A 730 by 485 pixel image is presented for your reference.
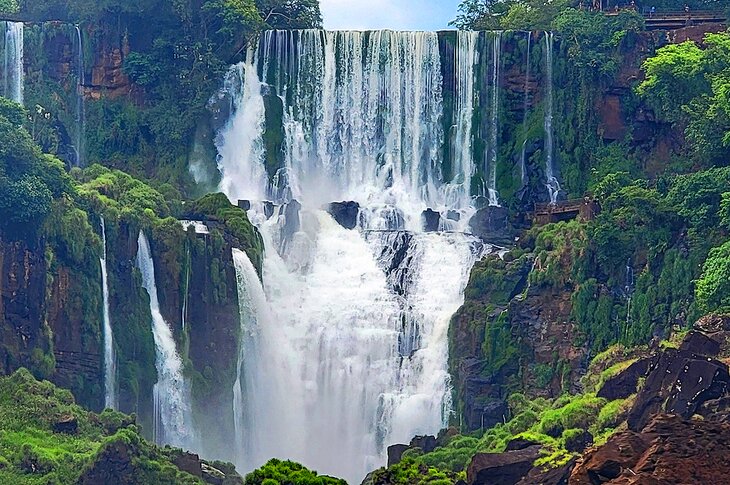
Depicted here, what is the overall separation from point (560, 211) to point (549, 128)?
5277 millimetres

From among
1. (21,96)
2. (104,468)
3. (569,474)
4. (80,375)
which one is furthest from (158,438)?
(569,474)

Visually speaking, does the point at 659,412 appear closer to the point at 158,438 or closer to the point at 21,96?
the point at 158,438

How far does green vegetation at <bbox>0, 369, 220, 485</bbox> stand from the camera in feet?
190

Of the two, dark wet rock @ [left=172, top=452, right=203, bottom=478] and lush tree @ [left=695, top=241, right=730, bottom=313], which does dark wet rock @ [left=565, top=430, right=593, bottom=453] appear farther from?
dark wet rock @ [left=172, top=452, right=203, bottom=478]

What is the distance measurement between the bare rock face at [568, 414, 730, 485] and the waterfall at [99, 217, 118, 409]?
73.6 feet

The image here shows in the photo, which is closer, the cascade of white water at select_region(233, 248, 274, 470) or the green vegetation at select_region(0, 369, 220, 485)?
the green vegetation at select_region(0, 369, 220, 485)

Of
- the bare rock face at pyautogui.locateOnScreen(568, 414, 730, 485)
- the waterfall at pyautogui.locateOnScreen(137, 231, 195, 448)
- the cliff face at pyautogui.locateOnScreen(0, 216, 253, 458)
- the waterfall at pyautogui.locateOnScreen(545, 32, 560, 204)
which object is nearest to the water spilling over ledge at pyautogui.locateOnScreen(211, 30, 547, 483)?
the waterfall at pyautogui.locateOnScreen(545, 32, 560, 204)

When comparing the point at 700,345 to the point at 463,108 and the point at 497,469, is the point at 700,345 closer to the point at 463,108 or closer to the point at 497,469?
the point at 497,469

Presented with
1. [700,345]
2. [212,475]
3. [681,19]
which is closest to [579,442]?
[700,345]

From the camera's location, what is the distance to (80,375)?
66.2 m

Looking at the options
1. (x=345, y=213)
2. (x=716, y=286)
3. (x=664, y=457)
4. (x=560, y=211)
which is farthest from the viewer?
(x=345, y=213)

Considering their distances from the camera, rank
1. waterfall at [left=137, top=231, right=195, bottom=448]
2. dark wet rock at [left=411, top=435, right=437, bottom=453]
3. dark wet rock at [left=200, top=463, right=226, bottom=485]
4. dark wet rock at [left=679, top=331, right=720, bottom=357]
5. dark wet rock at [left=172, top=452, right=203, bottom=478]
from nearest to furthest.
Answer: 1. dark wet rock at [left=679, top=331, right=720, bottom=357]
2. dark wet rock at [left=172, top=452, right=203, bottom=478]
3. dark wet rock at [left=200, top=463, right=226, bottom=485]
4. dark wet rock at [left=411, top=435, right=437, bottom=453]
5. waterfall at [left=137, top=231, right=195, bottom=448]

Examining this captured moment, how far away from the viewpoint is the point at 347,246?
243ft

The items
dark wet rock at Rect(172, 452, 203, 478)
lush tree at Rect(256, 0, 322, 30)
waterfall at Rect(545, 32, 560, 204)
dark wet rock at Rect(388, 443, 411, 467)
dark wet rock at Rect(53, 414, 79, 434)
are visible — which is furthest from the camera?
lush tree at Rect(256, 0, 322, 30)
